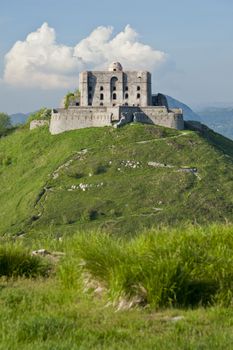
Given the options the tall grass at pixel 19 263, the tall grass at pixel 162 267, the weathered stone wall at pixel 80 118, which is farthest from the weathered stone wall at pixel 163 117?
the tall grass at pixel 162 267

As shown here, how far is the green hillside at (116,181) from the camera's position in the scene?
78.5 metres

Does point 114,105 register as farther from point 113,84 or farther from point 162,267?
point 162,267

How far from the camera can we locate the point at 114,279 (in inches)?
471

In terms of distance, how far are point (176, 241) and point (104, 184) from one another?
73.0 meters

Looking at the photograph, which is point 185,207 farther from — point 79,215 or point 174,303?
point 174,303

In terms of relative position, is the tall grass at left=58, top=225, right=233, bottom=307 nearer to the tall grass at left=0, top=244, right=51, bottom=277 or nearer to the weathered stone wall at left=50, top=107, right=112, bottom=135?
the tall grass at left=0, top=244, right=51, bottom=277

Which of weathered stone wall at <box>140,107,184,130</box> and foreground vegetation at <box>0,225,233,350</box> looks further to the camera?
weathered stone wall at <box>140,107,184,130</box>

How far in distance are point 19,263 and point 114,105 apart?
9082cm

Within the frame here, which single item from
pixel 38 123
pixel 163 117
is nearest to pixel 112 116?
pixel 163 117

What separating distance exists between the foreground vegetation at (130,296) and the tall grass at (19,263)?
0.17 feet

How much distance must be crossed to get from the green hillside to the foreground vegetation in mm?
57911

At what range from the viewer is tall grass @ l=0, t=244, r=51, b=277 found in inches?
562

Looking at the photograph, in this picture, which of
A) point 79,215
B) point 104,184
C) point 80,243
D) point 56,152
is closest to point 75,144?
point 56,152

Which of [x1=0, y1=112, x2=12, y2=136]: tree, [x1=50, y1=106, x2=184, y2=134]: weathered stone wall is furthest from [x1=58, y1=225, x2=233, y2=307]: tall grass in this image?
[x1=0, y1=112, x2=12, y2=136]: tree
